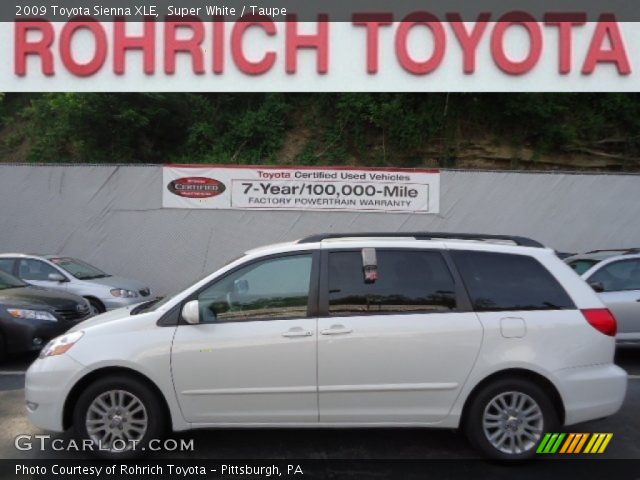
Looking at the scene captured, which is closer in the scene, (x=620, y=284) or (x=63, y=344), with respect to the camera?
(x=63, y=344)

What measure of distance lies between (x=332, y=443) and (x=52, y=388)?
7.22 feet

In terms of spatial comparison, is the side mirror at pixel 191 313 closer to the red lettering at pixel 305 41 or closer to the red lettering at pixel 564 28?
the red lettering at pixel 305 41

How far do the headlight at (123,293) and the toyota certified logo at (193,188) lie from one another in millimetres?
3281

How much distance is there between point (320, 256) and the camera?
437 centimetres

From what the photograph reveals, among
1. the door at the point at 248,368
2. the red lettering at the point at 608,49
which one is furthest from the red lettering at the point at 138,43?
the door at the point at 248,368

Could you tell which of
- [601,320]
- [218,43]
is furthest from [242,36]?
[601,320]

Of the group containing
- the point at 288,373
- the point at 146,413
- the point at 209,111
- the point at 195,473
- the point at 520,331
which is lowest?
the point at 195,473

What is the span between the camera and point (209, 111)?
58.2 ft

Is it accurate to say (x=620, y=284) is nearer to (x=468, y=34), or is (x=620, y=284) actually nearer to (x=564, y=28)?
(x=468, y=34)

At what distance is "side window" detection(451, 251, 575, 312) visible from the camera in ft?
14.1

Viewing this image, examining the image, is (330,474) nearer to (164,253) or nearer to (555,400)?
(555,400)

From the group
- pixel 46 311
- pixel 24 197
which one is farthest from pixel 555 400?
pixel 24 197

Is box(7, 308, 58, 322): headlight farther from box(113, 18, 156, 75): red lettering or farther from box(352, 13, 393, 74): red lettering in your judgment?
box(352, 13, 393, 74): red lettering

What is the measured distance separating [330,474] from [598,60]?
46.9 ft
